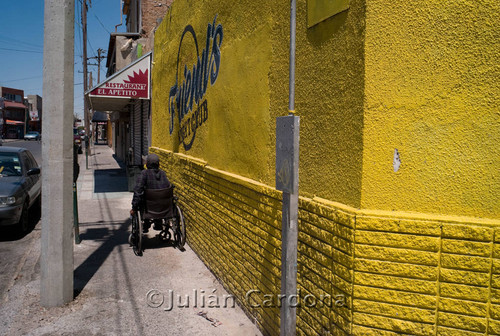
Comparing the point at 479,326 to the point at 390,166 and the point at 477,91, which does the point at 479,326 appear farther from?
the point at 477,91

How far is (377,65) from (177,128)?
6168 millimetres

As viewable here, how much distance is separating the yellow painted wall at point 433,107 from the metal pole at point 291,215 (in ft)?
1.57

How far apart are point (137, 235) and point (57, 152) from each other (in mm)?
2468

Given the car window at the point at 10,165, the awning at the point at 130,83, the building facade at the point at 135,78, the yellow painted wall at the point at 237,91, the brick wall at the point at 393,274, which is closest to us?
the brick wall at the point at 393,274

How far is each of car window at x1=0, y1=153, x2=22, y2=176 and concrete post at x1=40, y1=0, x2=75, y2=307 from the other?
15.4 feet

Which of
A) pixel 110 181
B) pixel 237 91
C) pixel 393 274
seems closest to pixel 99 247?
pixel 237 91

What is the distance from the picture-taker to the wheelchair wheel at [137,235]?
6.76 meters

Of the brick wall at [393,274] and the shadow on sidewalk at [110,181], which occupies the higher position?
the brick wall at [393,274]

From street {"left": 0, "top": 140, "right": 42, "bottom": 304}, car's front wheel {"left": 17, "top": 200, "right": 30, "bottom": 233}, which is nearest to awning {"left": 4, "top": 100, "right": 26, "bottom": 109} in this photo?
street {"left": 0, "top": 140, "right": 42, "bottom": 304}

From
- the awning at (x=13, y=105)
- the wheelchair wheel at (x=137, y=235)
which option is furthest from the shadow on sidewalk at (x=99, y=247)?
the awning at (x=13, y=105)

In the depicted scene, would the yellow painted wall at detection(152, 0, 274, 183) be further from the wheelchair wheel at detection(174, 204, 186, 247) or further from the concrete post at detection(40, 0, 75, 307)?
the concrete post at detection(40, 0, 75, 307)

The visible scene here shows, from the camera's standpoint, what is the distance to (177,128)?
27.5ft

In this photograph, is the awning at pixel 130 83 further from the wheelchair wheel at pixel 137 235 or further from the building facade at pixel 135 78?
the wheelchair wheel at pixel 137 235

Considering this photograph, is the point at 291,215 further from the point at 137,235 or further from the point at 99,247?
the point at 99,247
